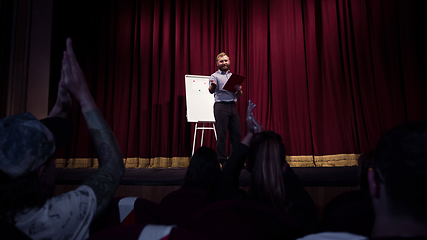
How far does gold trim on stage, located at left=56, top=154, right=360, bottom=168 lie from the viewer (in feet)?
13.1

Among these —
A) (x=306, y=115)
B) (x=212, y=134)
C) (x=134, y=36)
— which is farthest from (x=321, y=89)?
(x=134, y=36)

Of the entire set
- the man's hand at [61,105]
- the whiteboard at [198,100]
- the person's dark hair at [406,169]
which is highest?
the whiteboard at [198,100]

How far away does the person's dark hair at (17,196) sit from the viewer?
595 mm

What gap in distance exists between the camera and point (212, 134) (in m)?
4.61

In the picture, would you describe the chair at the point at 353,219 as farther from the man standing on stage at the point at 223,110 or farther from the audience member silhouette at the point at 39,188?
the man standing on stage at the point at 223,110

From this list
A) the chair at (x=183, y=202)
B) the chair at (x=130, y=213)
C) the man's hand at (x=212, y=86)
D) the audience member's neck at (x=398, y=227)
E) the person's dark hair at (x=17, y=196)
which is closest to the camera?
the audience member's neck at (x=398, y=227)

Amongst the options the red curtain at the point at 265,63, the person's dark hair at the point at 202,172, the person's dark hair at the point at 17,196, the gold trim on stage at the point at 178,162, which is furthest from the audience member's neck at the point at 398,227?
the red curtain at the point at 265,63

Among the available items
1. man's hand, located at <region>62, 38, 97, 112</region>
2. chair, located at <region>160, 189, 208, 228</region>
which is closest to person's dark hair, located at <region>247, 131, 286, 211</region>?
chair, located at <region>160, 189, 208, 228</region>

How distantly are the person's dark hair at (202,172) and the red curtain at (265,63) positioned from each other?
286cm

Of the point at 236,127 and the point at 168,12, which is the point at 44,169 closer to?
the point at 236,127

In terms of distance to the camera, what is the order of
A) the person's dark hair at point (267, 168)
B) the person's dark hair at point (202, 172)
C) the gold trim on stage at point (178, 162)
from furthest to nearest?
the gold trim on stage at point (178, 162) < the person's dark hair at point (202, 172) < the person's dark hair at point (267, 168)

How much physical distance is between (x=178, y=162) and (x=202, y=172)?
294 centimetres

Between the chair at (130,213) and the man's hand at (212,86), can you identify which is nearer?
the chair at (130,213)

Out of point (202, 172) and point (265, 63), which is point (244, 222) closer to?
point (202, 172)
